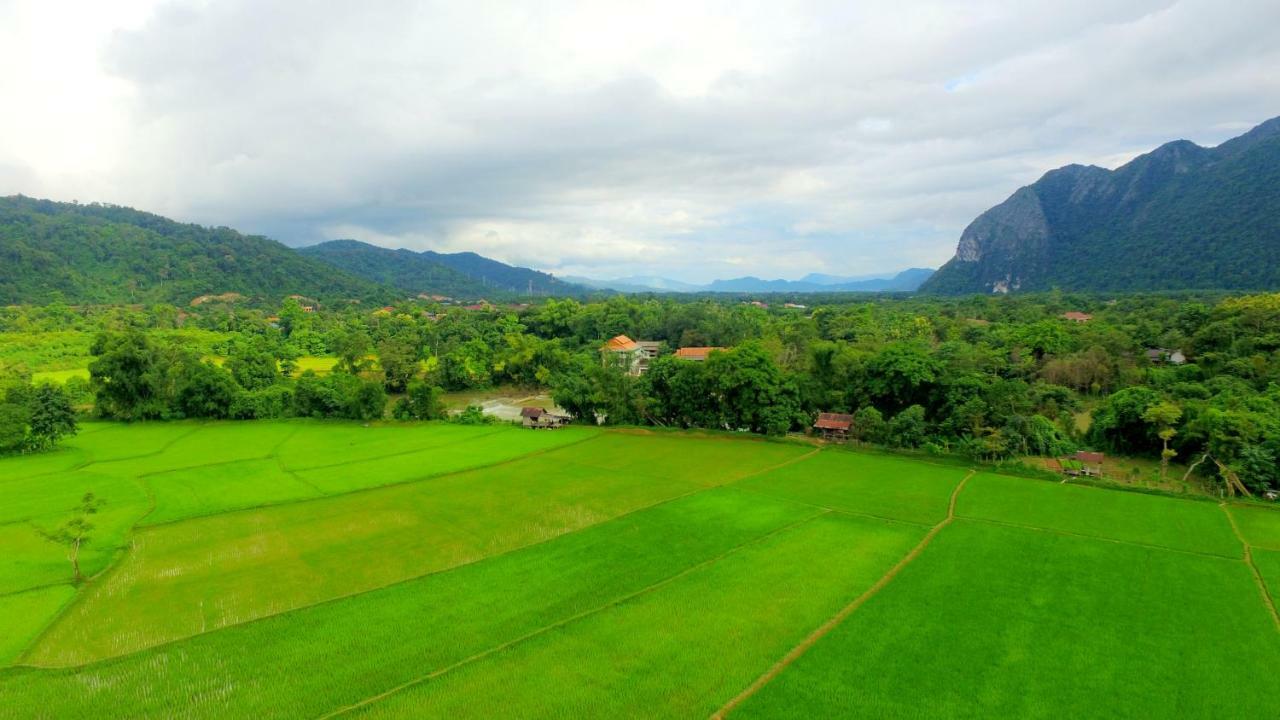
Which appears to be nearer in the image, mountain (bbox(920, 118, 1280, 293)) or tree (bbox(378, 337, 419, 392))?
tree (bbox(378, 337, 419, 392))

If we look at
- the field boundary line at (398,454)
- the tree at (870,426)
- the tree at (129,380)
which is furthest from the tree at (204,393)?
the tree at (870,426)

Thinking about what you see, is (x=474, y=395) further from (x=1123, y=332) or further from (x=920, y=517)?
(x=1123, y=332)

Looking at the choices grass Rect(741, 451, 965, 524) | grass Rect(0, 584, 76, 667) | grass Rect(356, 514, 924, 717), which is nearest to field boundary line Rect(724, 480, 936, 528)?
grass Rect(741, 451, 965, 524)

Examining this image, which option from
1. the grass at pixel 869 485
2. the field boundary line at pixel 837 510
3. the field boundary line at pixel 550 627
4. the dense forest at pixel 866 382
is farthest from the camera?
the dense forest at pixel 866 382

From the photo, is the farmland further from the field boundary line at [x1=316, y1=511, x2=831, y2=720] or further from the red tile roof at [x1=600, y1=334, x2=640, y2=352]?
the red tile roof at [x1=600, y1=334, x2=640, y2=352]

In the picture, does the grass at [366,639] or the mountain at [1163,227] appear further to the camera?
the mountain at [1163,227]

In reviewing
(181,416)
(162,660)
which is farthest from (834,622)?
(181,416)

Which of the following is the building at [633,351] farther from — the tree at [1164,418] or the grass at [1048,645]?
the grass at [1048,645]
